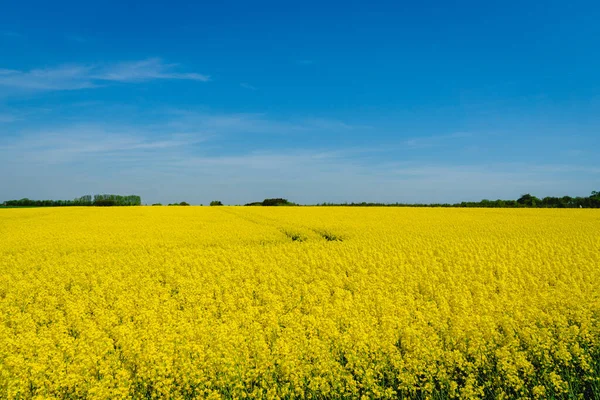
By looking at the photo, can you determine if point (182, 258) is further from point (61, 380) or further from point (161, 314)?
point (61, 380)

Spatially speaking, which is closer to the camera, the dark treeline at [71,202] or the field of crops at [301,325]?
the field of crops at [301,325]

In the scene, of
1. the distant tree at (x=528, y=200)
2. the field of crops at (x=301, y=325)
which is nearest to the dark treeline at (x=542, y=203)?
the distant tree at (x=528, y=200)

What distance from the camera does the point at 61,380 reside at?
498 cm

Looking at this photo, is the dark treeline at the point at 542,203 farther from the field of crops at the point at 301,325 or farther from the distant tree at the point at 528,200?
the field of crops at the point at 301,325

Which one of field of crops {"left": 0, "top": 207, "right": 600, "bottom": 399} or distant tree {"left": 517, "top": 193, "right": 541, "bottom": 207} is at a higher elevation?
distant tree {"left": 517, "top": 193, "right": 541, "bottom": 207}

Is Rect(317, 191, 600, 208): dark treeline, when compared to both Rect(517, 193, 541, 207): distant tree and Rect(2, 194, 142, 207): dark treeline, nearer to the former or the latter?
Rect(517, 193, 541, 207): distant tree

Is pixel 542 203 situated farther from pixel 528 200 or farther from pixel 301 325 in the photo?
pixel 301 325

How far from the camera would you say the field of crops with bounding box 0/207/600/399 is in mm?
5086

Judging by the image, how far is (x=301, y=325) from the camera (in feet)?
21.6

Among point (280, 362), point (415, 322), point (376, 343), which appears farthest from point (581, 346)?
point (280, 362)

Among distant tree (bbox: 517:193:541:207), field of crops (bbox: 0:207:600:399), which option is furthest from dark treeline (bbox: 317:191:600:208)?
field of crops (bbox: 0:207:600:399)

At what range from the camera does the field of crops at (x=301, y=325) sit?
509 cm

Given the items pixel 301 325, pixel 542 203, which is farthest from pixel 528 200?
pixel 301 325

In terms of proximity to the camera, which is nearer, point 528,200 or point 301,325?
point 301,325
